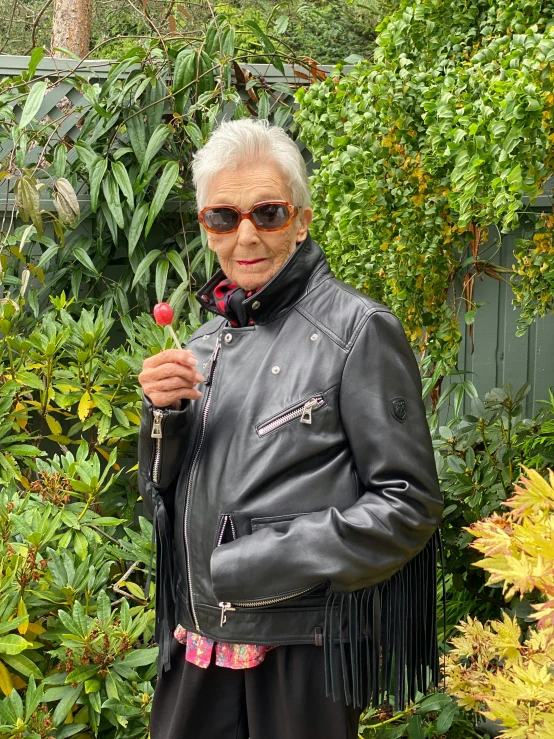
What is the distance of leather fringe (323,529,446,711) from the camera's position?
1.58 m

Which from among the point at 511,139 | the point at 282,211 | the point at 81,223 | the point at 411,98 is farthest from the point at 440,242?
the point at 81,223

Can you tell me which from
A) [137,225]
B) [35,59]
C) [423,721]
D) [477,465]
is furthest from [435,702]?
[35,59]

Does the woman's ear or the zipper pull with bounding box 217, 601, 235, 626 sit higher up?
the woman's ear

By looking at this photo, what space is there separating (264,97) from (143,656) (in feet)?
8.00

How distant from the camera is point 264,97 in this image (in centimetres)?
379

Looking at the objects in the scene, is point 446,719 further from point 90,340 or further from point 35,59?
point 35,59

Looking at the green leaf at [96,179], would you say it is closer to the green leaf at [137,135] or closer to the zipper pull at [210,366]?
the green leaf at [137,135]

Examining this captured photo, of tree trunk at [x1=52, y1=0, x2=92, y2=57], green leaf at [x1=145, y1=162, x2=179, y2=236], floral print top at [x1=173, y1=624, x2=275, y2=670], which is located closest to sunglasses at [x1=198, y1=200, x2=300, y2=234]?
floral print top at [x1=173, y1=624, x2=275, y2=670]

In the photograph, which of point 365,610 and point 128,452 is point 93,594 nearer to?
point 128,452

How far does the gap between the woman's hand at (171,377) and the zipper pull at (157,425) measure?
0.02 meters

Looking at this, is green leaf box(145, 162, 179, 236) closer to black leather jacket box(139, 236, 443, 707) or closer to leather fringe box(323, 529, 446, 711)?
black leather jacket box(139, 236, 443, 707)

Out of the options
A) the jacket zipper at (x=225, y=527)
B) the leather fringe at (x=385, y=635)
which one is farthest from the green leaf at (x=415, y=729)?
the jacket zipper at (x=225, y=527)

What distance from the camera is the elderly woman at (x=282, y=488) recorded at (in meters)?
1.54

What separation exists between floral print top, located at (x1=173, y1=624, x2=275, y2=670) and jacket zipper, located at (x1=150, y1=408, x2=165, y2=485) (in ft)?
1.07
